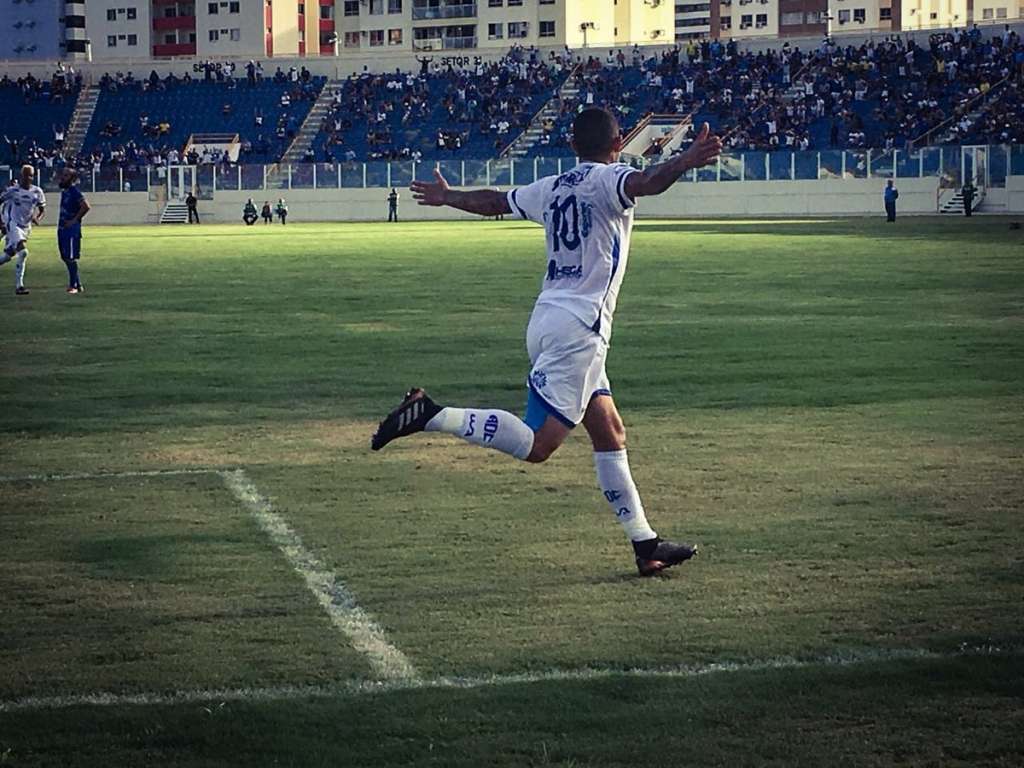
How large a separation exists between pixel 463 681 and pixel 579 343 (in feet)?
7.36

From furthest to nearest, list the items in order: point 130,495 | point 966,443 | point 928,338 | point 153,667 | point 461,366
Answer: point 928,338
point 461,366
point 966,443
point 130,495
point 153,667

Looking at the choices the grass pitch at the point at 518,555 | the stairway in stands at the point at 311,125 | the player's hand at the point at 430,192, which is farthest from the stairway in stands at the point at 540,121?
the player's hand at the point at 430,192

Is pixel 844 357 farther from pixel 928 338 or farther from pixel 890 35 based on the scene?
pixel 890 35

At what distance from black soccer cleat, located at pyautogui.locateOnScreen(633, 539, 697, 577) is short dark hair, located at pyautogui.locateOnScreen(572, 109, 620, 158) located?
6.17 feet

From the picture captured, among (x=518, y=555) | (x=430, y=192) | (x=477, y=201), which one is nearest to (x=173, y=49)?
(x=430, y=192)

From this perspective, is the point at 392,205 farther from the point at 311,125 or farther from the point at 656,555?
the point at 656,555

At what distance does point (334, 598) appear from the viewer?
26.7ft

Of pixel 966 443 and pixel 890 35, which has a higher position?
pixel 890 35

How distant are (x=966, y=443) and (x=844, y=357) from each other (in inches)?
244

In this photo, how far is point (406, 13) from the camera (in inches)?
5743

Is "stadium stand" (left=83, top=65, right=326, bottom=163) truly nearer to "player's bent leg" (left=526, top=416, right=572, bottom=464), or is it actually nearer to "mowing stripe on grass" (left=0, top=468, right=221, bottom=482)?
"mowing stripe on grass" (left=0, top=468, right=221, bottom=482)

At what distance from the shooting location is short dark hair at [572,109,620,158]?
8.48 meters

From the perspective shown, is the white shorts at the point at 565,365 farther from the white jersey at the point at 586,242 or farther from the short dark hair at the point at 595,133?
the short dark hair at the point at 595,133

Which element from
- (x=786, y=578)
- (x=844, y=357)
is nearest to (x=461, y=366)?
(x=844, y=357)
